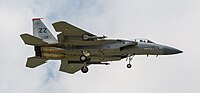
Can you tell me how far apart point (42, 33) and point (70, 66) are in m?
6.02

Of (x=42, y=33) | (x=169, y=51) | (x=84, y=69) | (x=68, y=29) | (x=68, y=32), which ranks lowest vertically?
(x=84, y=69)

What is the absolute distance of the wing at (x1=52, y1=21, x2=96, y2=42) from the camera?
6483cm

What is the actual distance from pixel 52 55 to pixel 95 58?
15.2 ft

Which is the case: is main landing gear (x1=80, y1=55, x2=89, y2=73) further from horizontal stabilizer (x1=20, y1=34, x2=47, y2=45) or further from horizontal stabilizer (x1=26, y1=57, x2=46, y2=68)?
horizontal stabilizer (x1=20, y1=34, x2=47, y2=45)

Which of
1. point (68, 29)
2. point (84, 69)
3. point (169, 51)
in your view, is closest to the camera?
point (68, 29)

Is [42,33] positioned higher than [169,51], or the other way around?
[42,33]

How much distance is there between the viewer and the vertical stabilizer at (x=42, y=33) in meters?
69.6

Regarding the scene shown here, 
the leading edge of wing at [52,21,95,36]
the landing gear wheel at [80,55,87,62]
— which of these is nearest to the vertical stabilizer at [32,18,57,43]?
the landing gear wheel at [80,55,87,62]

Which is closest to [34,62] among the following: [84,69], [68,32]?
[84,69]

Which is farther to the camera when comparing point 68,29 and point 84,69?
point 84,69

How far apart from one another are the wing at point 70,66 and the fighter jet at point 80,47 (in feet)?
3.14

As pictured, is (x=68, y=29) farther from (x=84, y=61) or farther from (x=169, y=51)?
(x=169, y=51)

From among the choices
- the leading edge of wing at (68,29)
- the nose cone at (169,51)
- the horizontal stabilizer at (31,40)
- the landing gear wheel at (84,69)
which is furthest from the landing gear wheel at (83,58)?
the nose cone at (169,51)

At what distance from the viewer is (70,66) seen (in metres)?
73.9
